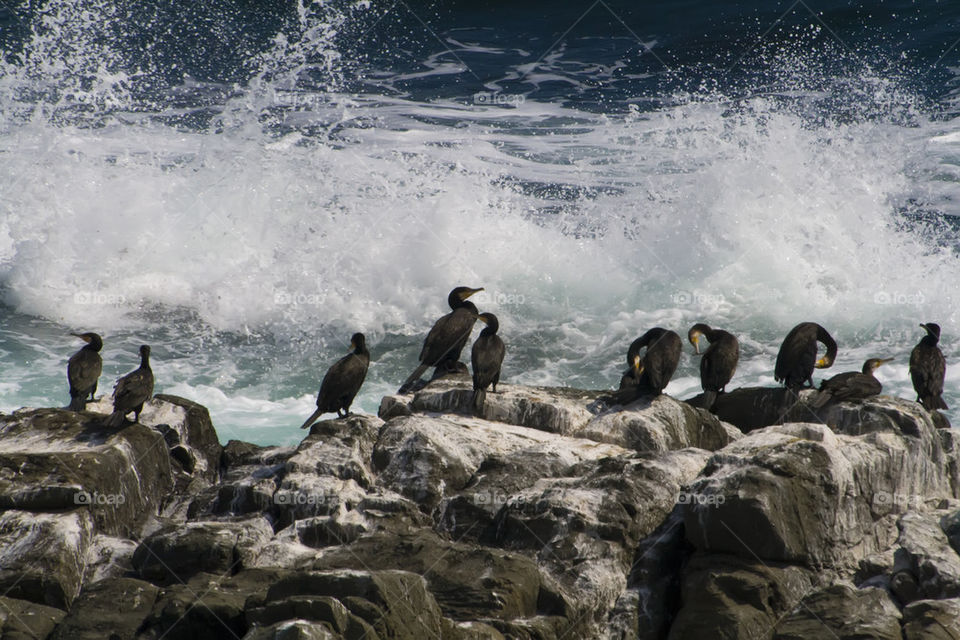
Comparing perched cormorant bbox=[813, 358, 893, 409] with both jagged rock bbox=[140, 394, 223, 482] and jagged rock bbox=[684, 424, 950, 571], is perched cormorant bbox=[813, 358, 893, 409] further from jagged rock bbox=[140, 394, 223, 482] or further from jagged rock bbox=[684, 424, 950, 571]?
jagged rock bbox=[140, 394, 223, 482]

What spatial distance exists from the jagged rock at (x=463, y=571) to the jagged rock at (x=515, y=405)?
2196 mm

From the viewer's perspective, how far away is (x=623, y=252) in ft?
58.5

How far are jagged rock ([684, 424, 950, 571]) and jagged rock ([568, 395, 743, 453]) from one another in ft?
3.27

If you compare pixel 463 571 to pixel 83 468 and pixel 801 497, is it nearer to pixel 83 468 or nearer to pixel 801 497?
pixel 801 497

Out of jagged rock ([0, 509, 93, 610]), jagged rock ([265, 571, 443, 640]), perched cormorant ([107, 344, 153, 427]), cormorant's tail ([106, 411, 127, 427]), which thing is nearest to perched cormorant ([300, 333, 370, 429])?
perched cormorant ([107, 344, 153, 427])

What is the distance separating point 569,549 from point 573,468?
1.03 m

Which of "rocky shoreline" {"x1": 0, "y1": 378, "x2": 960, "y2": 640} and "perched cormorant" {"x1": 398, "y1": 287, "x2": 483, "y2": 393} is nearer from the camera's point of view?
"rocky shoreline" {"x1": 0, "y1": 378, "x2": 960, "y2": 640}

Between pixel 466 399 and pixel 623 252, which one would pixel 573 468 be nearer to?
pixel 466 399

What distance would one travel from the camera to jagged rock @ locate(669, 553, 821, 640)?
16.9 ft

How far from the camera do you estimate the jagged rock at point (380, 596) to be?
15.1 ft

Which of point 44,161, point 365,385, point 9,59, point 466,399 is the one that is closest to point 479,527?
point 466,399

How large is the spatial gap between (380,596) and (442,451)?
2322mm

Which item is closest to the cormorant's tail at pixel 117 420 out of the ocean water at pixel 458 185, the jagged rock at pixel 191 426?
the jagged rock at pixel 191 426

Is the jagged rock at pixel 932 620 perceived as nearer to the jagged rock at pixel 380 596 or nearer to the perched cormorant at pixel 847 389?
the jagged rock at pixel 380 596
